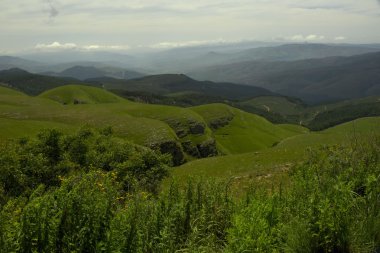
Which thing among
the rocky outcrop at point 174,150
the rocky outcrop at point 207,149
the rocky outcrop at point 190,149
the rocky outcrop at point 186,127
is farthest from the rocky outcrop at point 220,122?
the rocky outcrop at point 174,150

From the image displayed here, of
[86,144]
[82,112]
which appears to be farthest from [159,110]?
[86,144]

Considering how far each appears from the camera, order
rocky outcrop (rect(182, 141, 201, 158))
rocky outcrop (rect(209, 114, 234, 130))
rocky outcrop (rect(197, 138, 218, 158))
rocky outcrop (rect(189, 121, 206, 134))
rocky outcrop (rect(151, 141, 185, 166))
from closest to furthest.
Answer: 1. rocky outcrop (rect(151, 141, 185, 166))
2. rocky outcrop (rect(182, 141, 201, 158))
3. rocky outcrop (rect(197, 138, 218, 158))
4. rocky outcrop (rect(189, 121, 206, 134))
5. rocky outcrop (rect(209, 114, 234, 130))

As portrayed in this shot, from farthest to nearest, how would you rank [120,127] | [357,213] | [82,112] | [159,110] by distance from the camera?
[159,110] < [82,112] < [120,127] < [357,213]

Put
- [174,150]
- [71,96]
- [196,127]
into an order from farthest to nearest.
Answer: [71,96] → [196,127] → [174,150]

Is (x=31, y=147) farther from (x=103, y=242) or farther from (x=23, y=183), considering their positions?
(x=103, y=242)

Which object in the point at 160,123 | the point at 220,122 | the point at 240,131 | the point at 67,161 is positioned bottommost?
the point at 240,131

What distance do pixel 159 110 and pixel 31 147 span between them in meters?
105

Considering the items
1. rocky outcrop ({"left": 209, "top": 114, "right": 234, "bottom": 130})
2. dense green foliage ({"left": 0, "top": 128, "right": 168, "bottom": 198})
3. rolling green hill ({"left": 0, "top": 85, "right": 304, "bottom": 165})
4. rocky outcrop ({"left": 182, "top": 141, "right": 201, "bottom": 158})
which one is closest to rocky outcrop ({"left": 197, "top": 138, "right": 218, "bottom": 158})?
rolling green hill ({"left": 0, "top": 85, "right": 304, "bottom": 165})

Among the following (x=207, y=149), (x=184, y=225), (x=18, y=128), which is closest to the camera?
(x=184, y=225)

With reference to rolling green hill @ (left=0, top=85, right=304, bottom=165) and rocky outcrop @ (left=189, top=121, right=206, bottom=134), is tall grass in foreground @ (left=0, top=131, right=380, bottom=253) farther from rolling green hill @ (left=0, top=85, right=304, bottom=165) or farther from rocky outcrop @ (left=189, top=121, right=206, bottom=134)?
rocky outcrop @ (left=189, top=121, right=206, bottom=134)

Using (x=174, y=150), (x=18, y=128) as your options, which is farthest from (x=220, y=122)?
(x=18, y=128)

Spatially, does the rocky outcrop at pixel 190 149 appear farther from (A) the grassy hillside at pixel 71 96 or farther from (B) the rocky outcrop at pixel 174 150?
(A) the grassy hillside at pixel 71 96

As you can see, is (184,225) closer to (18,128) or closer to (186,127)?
(18,128)

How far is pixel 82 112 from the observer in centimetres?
11338
